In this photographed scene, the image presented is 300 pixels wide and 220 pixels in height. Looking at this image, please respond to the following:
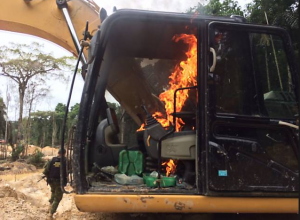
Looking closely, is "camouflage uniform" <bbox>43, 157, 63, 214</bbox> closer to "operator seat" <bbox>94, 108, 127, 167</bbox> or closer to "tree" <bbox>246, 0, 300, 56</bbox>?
"operator seat" <bbox>94, 108, 127, 167</bbox>

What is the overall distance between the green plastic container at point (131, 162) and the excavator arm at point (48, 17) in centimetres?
174

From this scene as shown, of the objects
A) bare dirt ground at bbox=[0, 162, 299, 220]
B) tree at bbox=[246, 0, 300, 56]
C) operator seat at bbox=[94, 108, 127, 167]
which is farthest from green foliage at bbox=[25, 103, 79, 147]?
operator seat at bbox=[94, 108, 127, 167]

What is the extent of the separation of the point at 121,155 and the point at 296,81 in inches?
76.6

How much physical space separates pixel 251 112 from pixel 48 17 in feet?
10.3

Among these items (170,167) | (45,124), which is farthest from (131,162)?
(45,124)

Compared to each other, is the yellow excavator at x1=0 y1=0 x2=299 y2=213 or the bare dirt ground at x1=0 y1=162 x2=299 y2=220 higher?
the yellow excavator at x1=0 y1=0 x2=299 y2=213

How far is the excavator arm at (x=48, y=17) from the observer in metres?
4.40

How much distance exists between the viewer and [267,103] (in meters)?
2.90

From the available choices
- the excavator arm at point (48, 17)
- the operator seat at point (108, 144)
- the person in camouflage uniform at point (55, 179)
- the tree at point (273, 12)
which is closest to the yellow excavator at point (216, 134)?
the operator seat at point (108, 144)

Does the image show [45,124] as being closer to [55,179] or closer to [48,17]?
[55,179]

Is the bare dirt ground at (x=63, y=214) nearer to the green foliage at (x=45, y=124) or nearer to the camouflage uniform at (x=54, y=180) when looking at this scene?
the camouflage uniform at (x=54, y=180)

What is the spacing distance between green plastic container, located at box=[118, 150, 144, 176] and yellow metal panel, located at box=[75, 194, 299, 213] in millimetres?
827

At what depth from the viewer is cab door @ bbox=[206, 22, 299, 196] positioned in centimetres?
272

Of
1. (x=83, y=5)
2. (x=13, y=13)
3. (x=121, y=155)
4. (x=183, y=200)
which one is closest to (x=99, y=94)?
(x=121, y=155)
